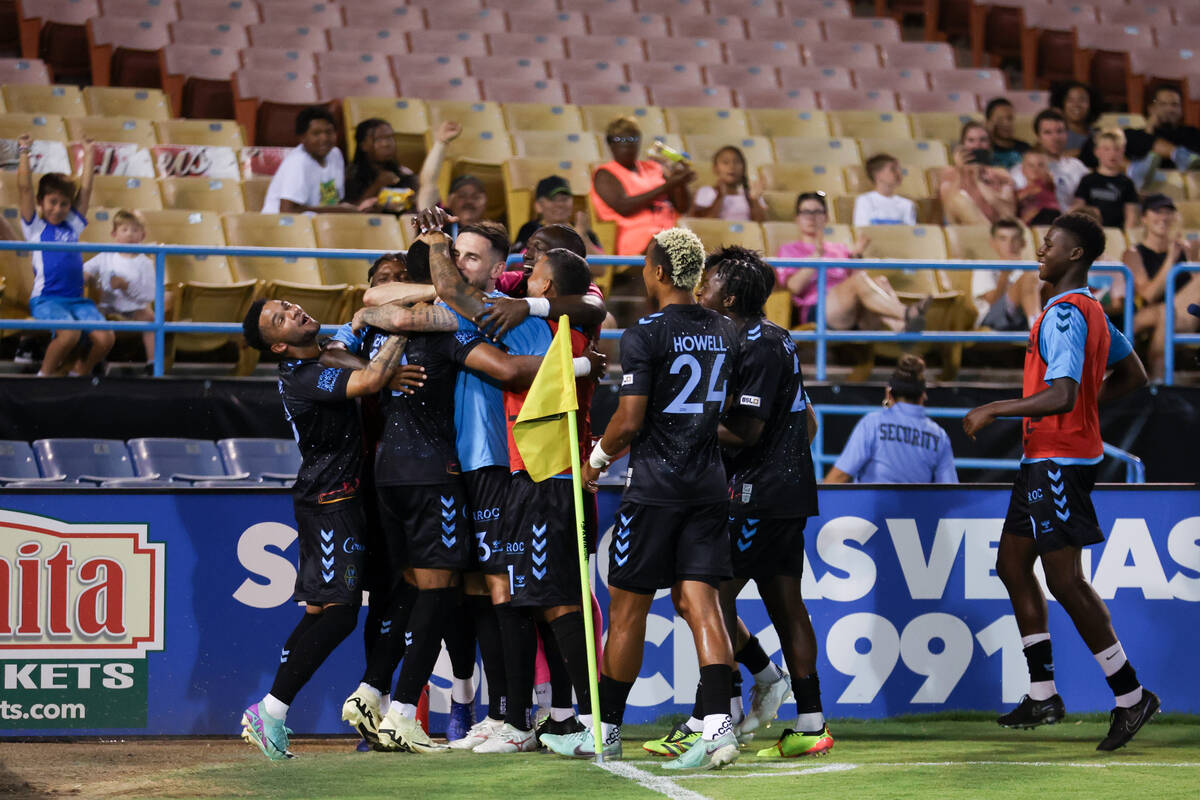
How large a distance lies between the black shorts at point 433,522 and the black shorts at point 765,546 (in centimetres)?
108

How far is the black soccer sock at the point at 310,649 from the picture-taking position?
19.5ft

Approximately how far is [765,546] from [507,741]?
126 centimetres

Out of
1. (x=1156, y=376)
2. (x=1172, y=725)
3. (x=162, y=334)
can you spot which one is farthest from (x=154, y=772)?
(x=1156, y=376)

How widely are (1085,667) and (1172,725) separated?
0.46 meters

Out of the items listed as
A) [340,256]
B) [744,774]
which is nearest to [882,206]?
[340,256]

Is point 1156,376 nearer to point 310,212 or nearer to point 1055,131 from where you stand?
point 1055,131

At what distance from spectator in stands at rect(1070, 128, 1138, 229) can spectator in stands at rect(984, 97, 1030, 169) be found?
743 millimetres

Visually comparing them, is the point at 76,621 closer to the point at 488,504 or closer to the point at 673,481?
the point at 488,504

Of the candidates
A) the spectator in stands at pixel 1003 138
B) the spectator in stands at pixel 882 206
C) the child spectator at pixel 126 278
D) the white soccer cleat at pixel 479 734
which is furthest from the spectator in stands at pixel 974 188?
the white soccer cleat at pixel 479 734

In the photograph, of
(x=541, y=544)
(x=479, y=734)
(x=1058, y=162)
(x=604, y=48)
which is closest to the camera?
(x=541, y=544)

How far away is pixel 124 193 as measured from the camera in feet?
36.1

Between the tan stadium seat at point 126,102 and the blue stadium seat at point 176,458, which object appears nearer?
the blue stadium seat at point 176,458

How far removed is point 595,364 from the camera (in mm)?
6035

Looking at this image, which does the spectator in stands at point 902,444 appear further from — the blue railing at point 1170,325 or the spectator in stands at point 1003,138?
the spectator in stands at point 1003,138
